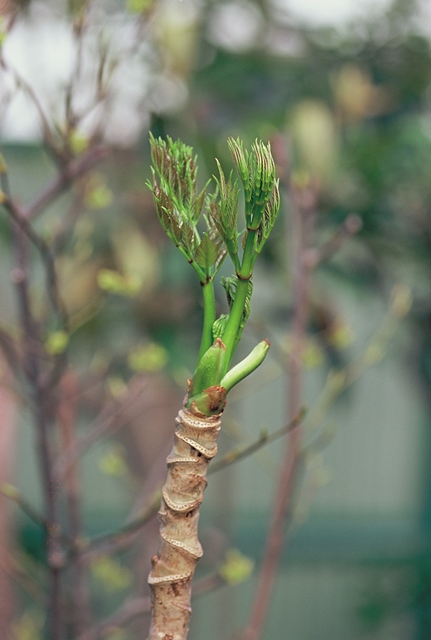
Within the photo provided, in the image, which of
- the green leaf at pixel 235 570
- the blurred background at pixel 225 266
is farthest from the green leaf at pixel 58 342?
the green leaf at pixel 235 570

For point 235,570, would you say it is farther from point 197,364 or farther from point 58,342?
point 197,364

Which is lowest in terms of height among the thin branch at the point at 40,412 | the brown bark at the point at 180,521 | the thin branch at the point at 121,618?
the thin branch at the point at 121,618

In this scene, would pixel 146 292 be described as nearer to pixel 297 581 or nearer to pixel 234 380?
pixel 234 380

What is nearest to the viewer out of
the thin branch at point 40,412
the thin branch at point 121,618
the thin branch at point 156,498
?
the thin branch at point 156,498

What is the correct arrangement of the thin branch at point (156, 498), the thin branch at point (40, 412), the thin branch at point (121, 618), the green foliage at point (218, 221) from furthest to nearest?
the thin branch at point (121, 618), the thin branch at point (40, 412), the thin branch at point (156, 498), the green foliage at point (218, 221)

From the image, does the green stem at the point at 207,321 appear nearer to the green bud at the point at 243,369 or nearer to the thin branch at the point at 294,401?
the green bud at the point at 243,369

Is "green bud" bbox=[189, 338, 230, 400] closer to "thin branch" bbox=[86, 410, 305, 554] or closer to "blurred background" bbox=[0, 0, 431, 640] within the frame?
"thin branch" bbox=[86, 410, 305, 554]

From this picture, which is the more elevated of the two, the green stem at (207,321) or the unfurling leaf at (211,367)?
the green stem at (207,321)

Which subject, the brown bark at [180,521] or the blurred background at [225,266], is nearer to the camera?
the brown bark at [180,521]
